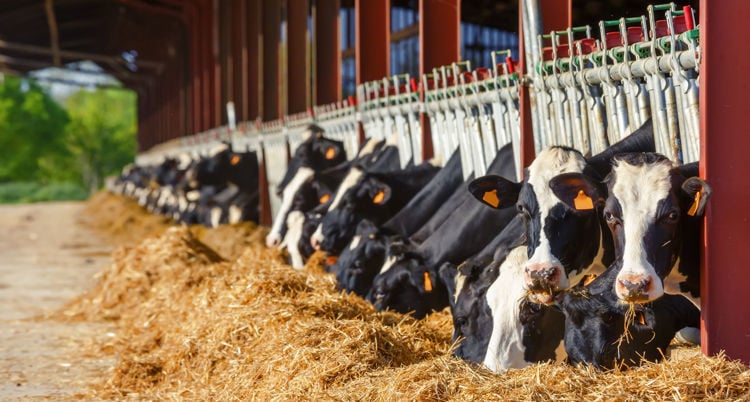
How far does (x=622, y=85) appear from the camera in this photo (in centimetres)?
629

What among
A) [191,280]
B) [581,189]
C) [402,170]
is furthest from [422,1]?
[581,189]

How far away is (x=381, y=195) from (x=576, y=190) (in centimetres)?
409

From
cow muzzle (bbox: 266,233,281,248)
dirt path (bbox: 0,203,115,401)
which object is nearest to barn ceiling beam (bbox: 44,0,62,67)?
dirt path (bbox: 0,203,115,401)

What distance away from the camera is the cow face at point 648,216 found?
4438 millimetres

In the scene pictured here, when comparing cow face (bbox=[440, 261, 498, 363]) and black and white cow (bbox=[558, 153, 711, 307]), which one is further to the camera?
cow face (bbox=[440, 261, 498, 363])

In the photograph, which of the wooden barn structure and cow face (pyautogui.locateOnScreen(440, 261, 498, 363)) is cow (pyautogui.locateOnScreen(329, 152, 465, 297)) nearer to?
the wooden barn structure

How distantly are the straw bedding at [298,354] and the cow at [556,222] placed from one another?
0.41m

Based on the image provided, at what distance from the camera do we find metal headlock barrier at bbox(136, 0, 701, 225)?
221 inches

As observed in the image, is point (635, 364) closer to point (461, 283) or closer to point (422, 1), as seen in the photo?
point (461, 283)

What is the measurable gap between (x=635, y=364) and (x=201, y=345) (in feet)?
9.81

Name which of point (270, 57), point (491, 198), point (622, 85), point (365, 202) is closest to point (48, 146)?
point (270, 57)

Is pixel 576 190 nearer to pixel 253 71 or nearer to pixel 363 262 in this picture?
pixel 363 262

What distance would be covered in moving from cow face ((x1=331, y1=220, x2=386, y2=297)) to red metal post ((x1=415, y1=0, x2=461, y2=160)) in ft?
8.06

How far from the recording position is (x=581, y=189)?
16.4ft
